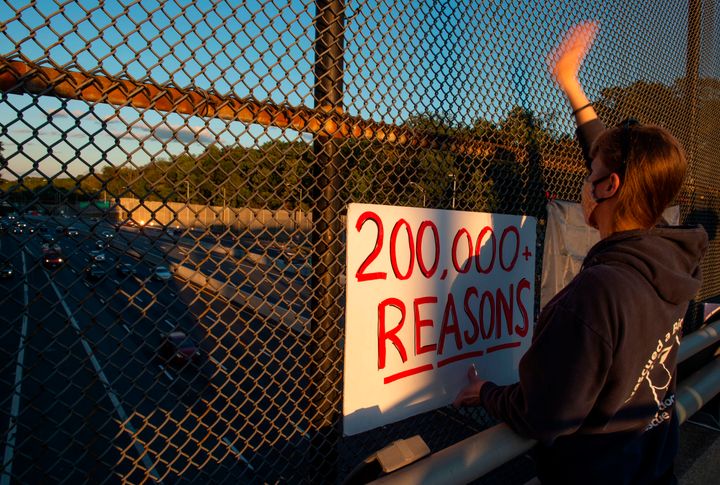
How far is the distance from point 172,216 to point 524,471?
13.8ft

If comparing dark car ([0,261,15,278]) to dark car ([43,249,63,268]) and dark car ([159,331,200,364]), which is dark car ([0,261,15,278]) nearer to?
dark car ([43,249,63,268])

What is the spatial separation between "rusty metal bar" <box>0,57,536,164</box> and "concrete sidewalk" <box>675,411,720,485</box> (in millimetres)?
2844

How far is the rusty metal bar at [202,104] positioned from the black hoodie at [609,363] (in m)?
1.06

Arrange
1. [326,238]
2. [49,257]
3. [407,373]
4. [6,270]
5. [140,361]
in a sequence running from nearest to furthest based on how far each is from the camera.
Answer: [6,270], [49,257], [326,238], [407,373], [140,361]

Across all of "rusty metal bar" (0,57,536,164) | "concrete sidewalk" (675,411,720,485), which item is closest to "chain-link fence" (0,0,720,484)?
"rusty metal bar" (0,57,536,164)

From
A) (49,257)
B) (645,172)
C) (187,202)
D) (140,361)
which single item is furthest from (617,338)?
(140,361)

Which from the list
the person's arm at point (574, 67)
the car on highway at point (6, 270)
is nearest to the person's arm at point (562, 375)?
the car on highway at point (6, 270)

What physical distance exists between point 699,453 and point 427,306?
9.32ft

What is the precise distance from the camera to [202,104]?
1.61 metres

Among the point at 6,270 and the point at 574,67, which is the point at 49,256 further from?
the point at 574,67

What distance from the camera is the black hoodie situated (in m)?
1.38

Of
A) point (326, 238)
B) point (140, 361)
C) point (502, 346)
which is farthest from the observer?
point (140, 361)

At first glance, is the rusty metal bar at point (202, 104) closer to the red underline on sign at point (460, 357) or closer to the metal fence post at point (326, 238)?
the metal fence post at point (326, 238)

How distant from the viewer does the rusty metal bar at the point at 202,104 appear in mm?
1302
